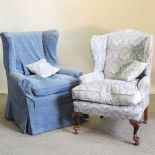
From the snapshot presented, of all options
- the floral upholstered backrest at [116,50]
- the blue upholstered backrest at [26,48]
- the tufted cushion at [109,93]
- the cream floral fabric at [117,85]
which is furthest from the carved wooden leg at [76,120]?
the blue upholstered backrest at [26,48]

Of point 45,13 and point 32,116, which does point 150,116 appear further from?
point 45,13

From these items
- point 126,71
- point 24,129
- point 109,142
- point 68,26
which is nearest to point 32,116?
point 24,129

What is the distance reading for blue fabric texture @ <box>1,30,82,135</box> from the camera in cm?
284

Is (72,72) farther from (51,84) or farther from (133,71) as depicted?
(133,71)

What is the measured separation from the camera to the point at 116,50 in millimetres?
3256

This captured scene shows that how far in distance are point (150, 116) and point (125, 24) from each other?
4.59 feet

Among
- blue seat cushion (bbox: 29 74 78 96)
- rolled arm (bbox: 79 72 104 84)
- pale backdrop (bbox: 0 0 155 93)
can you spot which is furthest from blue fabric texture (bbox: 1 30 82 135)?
pale backdrop (bbox: 0 0 155 93)

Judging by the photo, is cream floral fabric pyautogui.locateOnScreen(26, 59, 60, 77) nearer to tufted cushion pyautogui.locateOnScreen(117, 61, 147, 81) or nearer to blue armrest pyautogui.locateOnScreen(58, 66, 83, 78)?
blue armrest pyautogui.locateOnScreen(58, 66, 83, 78)

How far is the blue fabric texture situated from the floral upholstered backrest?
335 millimetres

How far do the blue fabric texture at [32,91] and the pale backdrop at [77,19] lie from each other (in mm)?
697

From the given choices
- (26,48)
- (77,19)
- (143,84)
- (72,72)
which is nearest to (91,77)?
(72,72)

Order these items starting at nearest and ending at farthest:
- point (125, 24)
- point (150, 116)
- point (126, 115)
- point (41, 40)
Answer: point (126, 115), point (150, 116), point (41, 40), point (125, 24)

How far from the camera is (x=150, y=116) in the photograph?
329 centimetres

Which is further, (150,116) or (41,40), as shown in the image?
(41,40)
